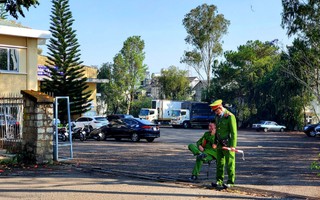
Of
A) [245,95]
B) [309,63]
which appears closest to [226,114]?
[309,63]

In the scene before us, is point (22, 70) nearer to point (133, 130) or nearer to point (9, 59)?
point (9, 59)

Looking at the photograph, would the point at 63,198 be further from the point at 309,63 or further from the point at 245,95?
the point at 245,95

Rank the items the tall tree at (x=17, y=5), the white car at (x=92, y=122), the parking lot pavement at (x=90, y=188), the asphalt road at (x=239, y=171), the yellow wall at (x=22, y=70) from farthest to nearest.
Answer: the white car at (x=92, y=122) → the yellow wall at (x=22, y=70) → the tall tree at (x=17, y=5) → the asphalt road at (x=239, y=171) → the parking lot pavement at (x=90, y=188)

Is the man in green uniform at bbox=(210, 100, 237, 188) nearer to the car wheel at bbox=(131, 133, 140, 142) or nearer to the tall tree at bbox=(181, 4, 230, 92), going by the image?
the car wheel at bbox=(131, 133, 140, 142)

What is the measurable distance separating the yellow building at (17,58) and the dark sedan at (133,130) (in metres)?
5.85

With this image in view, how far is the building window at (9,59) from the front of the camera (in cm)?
2142

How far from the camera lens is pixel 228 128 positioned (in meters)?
9.22

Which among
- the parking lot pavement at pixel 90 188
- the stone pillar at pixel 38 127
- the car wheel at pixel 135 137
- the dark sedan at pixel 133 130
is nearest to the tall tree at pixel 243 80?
the dark sedan at pixel 133 130

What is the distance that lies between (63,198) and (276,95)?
42.4 m

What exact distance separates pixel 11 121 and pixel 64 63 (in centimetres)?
2126

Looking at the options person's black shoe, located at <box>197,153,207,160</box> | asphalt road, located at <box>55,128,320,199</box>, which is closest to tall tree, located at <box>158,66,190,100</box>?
asphalt road, located at <box>55,128,320,199</box>

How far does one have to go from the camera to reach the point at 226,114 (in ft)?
30.3

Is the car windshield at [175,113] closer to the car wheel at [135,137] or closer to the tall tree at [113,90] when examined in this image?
the tall tree at [113,90]

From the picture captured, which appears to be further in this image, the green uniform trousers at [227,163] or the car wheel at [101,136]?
the car wheel at [101,136]
